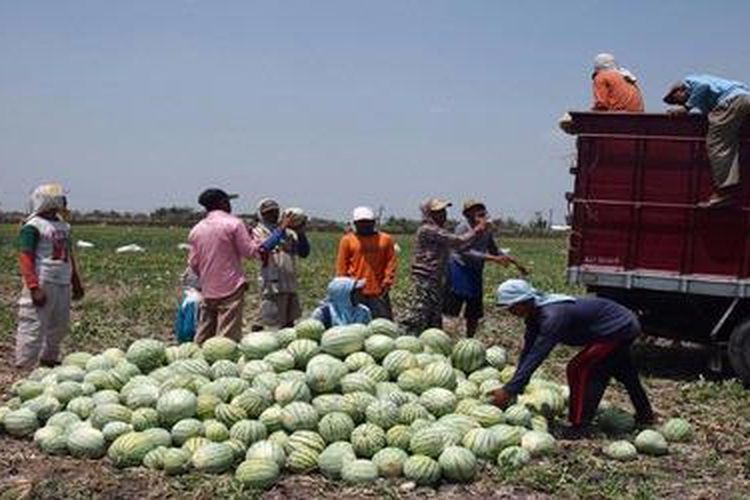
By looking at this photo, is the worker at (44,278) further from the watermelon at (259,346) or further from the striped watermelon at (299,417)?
the striped watermelon at (299,417)

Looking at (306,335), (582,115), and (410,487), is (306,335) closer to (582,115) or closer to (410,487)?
(410,487)

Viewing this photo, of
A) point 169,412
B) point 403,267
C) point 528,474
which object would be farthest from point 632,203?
point 403,267

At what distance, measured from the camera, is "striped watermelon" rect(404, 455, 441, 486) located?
630 centimetres

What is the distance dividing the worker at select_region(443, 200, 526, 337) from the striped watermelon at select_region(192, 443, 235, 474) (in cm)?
468

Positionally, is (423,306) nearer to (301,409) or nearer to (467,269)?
(467,269)

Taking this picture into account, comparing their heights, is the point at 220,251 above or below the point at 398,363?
above

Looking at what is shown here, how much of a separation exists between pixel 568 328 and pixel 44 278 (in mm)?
4951

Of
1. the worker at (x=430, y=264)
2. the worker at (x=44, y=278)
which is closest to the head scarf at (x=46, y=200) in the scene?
the worker at (x=44, y=278)

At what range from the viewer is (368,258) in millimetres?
9609

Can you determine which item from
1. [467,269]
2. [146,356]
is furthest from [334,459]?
[467,269]

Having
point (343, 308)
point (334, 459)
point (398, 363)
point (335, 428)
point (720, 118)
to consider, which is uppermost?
point (720, 118)

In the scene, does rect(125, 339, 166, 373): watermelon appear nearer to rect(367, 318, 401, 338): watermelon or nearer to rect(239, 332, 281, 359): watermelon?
rect(239, 332, 281, 359): watermelon

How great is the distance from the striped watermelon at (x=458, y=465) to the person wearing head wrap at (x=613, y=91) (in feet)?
17.1

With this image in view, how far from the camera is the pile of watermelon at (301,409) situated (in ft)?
21.3
